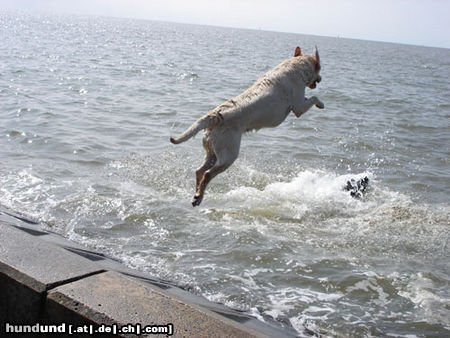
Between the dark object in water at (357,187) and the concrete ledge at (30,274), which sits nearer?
the concrete ledge at (30,274)

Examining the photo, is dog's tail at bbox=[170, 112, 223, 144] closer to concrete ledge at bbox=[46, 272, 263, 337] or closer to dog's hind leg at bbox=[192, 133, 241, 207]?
dog's hind leg at bbox=[192, 133, 241, 207]

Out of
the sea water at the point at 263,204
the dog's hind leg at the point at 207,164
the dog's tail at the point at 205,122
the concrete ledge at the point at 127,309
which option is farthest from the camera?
the dog's hind leg at the point at 207,164

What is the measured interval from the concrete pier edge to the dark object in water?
6831 mm

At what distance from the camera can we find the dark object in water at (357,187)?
403 inches

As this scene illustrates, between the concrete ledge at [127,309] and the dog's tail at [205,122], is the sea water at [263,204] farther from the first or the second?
the concrete ledge at [127,309]

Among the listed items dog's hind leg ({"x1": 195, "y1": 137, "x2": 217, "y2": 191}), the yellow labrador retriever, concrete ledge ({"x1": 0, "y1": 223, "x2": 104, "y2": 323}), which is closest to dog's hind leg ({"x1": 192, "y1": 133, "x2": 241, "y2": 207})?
the yellow labrador retriever

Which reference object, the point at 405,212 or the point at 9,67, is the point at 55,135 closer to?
the point at 405,212

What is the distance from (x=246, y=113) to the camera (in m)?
6.58

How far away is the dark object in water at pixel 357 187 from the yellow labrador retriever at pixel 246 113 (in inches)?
135

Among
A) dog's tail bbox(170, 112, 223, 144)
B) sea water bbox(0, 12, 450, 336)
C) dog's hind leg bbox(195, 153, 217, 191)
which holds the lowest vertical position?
sea water bbox(0, 12, 450, 336)

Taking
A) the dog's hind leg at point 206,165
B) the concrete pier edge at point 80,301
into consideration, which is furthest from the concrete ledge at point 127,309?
the dog's hind leg at point 206,165

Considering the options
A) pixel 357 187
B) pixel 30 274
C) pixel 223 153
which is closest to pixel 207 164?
pixel 223 153

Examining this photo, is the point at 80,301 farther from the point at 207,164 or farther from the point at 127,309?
the point at 207,164

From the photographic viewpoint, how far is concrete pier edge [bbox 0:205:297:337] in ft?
11.2
